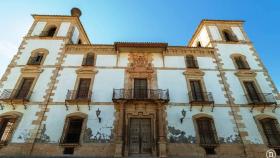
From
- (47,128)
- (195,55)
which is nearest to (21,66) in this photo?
(47,128)

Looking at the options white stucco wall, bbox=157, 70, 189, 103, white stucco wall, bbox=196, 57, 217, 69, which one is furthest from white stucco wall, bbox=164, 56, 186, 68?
white stucco wall, bbox=196, 57, 217, 69

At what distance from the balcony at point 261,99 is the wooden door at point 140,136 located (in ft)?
25.6

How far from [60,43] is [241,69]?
53.6ft

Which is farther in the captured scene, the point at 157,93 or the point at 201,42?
the point at 201,42

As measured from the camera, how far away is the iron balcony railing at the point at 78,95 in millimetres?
16078

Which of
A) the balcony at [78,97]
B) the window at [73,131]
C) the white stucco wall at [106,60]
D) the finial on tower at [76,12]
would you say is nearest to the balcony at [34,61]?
the balcony at [78,97]

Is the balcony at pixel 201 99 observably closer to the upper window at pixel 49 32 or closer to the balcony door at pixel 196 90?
the balcony door at pixel 196 90

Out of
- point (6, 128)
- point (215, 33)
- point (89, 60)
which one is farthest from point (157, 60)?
point (6, 128)

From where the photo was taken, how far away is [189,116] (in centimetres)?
1536

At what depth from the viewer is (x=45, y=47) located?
19.8 meters

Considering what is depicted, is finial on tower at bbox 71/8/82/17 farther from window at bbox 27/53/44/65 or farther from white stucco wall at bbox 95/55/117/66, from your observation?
white stucco wall at bbox 95/55/117/66

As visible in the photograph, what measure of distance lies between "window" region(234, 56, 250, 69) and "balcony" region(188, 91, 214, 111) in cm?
477

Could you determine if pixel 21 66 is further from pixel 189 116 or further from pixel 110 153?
pixel 189 116

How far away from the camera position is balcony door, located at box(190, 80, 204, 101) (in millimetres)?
16555
